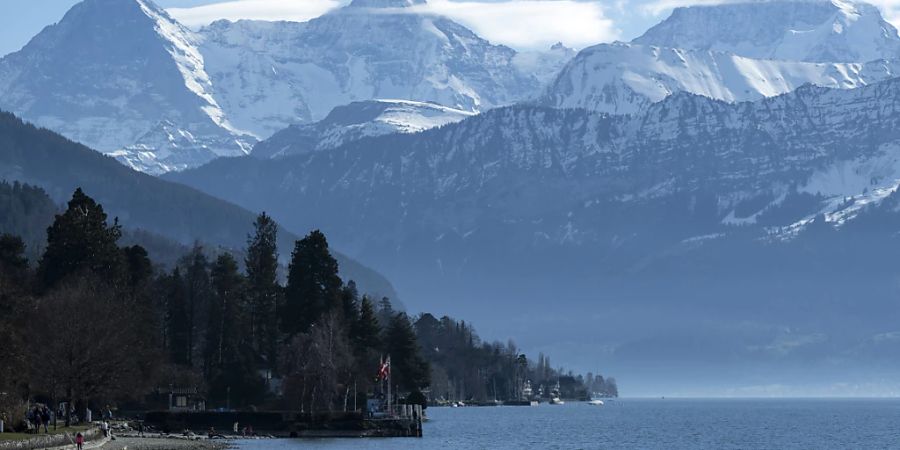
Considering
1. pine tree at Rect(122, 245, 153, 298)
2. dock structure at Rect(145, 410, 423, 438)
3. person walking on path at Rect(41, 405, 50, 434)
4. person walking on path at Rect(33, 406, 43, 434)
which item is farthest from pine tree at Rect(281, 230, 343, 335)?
person walking on path at Rect(33, 406, 43, 434)

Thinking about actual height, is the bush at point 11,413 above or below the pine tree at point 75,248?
below

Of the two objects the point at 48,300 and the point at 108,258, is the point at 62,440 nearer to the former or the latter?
the point at 48,300

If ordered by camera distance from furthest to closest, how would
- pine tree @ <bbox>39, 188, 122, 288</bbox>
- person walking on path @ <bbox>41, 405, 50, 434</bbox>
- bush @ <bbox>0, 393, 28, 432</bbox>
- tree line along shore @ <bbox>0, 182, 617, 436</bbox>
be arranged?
1. pine tree @ <bbox>39, 188, 122, 288</bbox>
2. tree line along shore @ <bbox>0, 182, 617, 436</bbox>
3. person walking on path @ <bbox>41, 405, 50, 434</bbox>
4. bush @ <bbox>0, 393, 28, 432</bbox>

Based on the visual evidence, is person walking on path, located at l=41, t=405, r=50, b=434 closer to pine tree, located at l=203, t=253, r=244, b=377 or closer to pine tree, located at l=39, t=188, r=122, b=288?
pine tree, located at l=39, t=188, r=122, b=288

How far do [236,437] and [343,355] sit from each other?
14284 millimetres

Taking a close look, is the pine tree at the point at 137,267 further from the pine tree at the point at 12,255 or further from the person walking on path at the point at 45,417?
the person walking on path at the point at 45,417

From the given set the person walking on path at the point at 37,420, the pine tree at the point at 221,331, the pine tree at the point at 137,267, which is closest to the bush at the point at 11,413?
the person walking on path at the point at 37,420

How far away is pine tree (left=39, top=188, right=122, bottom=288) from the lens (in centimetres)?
17938

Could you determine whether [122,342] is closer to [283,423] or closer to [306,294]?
[283,423]

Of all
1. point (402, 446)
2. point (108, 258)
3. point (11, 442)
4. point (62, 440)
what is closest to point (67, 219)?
point (108, 258)

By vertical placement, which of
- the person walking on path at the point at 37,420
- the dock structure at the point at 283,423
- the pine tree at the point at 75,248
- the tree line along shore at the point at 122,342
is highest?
the pine tree at the point at 75,248

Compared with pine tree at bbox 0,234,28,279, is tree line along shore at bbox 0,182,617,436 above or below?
below

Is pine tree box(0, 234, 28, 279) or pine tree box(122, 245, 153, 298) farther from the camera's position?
pine tree box(122, 245, 153, 298)

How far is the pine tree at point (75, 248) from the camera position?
589ft
